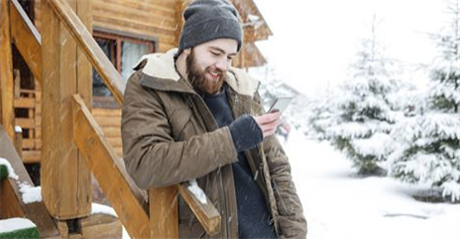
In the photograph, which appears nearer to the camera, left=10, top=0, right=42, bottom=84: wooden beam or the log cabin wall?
left=10, top=0, right=42, bottom=84: wooden beam

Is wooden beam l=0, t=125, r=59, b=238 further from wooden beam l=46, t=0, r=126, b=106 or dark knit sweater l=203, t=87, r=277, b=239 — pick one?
dark knit sweater l=203, t=87, r=277, b=239

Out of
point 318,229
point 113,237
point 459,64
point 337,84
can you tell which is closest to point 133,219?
point 113,237

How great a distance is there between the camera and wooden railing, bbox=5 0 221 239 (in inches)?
71.6

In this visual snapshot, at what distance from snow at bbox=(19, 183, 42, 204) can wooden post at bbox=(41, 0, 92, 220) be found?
2.2 inches

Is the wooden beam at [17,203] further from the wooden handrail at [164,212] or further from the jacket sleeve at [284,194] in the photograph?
the jacket sleeve at [284,194]

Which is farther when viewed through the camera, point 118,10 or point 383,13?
point 383,13

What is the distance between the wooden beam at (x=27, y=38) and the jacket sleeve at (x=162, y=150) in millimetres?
1168

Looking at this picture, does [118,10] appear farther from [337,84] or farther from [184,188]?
[337,84]

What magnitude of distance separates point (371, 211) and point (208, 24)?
25.5 feet

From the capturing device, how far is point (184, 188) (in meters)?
1.66

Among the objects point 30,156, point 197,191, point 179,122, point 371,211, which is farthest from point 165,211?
point 371,211

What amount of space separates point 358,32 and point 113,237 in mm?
12530

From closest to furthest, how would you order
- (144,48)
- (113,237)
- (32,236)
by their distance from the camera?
(32,236), (113,237), (144,48)

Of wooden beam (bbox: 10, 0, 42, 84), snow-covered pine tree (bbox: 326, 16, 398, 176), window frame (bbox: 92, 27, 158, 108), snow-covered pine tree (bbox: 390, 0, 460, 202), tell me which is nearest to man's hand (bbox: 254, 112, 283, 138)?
wooden beam (bbox: 10, 0, 42, 84)
